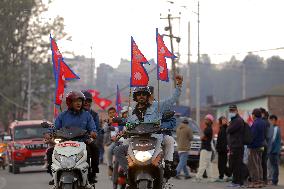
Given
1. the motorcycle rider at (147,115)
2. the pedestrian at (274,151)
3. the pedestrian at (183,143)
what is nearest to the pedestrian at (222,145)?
the pedestrian at (183,143)

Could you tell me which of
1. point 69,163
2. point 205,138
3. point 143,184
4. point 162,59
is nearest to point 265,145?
point 205,138

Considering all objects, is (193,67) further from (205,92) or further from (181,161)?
(181,161)

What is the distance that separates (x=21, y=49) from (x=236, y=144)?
2149 inches

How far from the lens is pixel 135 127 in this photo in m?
14.3

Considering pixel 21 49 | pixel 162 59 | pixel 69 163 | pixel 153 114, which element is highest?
pixel 21 49

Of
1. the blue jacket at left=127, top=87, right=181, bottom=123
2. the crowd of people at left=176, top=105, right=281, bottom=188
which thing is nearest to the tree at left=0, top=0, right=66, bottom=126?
the crowd of people at left=176, top=105, right=281, bottom=188

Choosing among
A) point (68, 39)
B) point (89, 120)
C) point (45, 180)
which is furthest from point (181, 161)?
point (68, 39)

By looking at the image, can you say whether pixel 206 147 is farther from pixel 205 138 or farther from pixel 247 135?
pixel 247 135

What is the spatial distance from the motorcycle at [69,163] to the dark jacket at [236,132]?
29.6 feet

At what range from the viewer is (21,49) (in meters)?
75.9

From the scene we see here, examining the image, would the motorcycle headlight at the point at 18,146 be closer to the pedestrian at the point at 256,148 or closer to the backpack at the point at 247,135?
the pedestrian at the point at 256,148

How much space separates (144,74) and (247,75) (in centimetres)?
15152

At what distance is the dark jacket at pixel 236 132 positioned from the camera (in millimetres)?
22734

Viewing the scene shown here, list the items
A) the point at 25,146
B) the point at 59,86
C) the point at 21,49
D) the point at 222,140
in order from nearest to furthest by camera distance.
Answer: the point at 59,86 < the point at 222,140 < the point at 25,146 < the point at 21,49
